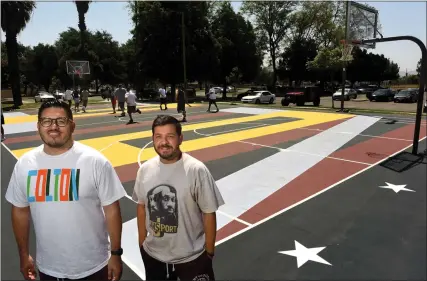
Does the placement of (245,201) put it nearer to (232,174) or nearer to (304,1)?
(232,174)

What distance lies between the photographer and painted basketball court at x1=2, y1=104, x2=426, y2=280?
13.9ft

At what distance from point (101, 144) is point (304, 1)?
49.3 metres

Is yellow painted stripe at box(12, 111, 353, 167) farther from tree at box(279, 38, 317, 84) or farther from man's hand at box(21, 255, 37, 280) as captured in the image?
tree at box(279, 38, 317, 84)

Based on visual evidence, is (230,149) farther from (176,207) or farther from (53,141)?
(53,141)

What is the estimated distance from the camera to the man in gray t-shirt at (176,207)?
2475 mm

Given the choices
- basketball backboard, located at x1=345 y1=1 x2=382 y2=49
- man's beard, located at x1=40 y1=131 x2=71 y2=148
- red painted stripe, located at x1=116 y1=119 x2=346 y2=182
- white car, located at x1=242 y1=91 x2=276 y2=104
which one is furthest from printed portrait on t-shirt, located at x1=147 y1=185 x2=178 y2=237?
white car, located at x1=242 y1=91 x2=276 y2=104

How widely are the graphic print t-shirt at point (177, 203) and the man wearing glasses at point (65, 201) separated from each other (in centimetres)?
28

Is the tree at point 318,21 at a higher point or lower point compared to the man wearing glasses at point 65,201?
higher

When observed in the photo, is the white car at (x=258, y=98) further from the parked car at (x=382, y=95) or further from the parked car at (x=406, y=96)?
the parked car at (x=406, y=96)

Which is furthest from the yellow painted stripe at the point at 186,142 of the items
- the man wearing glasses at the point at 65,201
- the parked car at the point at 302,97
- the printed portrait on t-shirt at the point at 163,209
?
the parked car at the point at 302,97

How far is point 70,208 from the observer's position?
2314mm

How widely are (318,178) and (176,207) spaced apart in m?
6.19

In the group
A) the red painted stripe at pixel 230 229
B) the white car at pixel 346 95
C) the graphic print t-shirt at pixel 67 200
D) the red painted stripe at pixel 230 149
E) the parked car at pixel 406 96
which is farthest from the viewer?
the white car at pixel 346 95

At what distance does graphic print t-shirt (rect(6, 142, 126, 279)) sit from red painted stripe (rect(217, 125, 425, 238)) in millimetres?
3025
